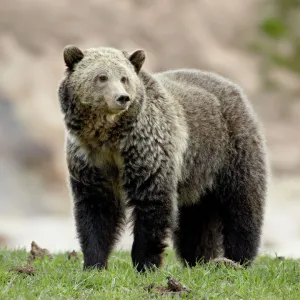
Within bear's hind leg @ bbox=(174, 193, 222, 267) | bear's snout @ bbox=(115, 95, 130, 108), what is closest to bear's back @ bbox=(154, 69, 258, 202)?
bear's hind leg @ bbox=(174, 193, 222, 267)

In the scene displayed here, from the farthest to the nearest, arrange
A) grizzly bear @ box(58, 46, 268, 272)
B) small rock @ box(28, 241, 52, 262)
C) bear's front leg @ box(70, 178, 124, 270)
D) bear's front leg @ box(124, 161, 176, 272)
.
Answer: small rock @ box(28, 241, 52, 262) < bear's front leg @ box(70, 178, 124, 270) < bear's front leg @ box(124, 161, 176, 272) < grizzly bear @ box(58, 46, 268, 272)

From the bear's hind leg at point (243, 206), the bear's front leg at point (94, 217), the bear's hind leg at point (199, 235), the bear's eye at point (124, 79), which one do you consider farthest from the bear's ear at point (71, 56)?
the bear's hind leg at point (199, 235)

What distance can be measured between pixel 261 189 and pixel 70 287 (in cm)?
308

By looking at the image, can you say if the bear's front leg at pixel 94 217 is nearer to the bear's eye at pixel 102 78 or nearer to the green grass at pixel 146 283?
the green grass at pixel 146 283

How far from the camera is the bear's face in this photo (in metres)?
6.84

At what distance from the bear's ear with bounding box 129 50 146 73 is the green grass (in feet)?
6.12

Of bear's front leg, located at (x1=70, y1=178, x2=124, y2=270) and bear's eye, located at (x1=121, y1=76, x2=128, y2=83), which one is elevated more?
bear's eye, located at (x1=121, y1=76, x2=128, y2=83)

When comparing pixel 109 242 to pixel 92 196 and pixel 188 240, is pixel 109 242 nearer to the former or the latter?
pixel 92 196

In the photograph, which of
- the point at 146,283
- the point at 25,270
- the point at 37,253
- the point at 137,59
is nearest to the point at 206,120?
the point at 137,59

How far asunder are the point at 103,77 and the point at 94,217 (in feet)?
4.39

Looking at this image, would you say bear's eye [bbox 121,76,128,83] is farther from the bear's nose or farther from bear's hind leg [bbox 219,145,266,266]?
bear's hind leg [bbox 219,145,266,266]

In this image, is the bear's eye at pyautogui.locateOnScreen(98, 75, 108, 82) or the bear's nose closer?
the bear's nose

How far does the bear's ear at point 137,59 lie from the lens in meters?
7.37

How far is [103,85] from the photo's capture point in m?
6.95
